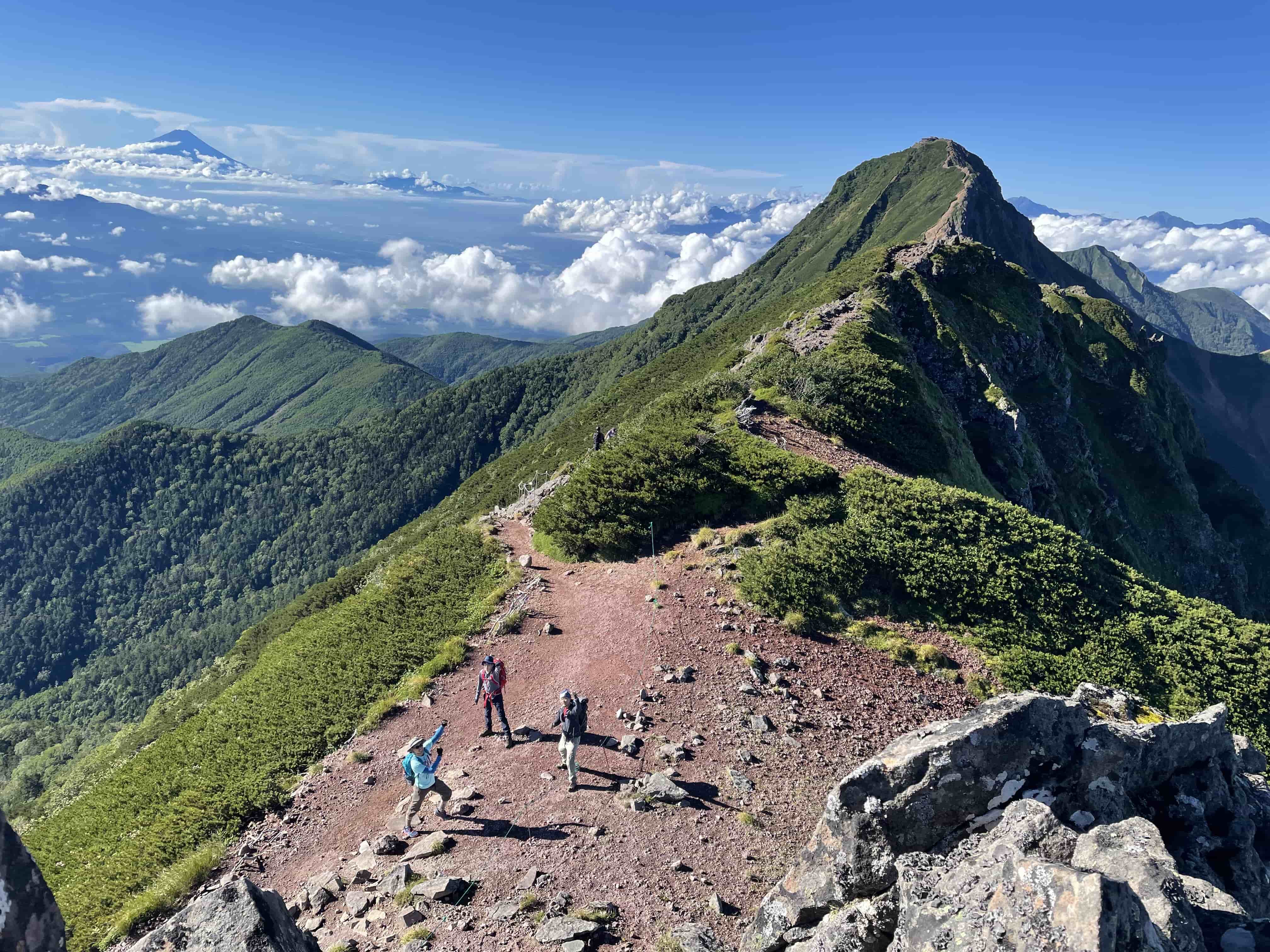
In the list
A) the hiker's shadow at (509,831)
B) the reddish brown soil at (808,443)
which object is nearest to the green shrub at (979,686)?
the reddish brown soil at (808,443)

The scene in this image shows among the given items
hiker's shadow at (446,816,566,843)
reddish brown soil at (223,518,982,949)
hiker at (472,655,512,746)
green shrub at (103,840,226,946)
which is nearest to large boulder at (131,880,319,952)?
reddish brown soil at (223,518,982,949)

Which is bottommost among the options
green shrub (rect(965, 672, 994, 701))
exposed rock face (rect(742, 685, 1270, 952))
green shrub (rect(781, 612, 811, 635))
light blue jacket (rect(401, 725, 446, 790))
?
light blue jacket (rect(401, 725, 446, 790))

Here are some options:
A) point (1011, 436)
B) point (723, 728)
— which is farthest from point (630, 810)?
point (1011, 436)

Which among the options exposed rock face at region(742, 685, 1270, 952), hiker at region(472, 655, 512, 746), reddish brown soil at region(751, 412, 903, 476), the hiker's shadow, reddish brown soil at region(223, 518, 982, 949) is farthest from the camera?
reddish brown soil at region(751, 412, 903, 476)

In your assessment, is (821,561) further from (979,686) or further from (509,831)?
(509,831)

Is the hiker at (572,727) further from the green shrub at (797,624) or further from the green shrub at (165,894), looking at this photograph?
the green shrub at (165,894)

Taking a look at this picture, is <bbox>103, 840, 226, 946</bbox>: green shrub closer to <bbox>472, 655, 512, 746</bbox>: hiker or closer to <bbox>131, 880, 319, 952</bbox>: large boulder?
<bbox>472, 655, 512, 746</bbox>: hiker

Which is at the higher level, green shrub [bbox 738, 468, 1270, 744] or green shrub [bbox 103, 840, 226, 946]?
green shrub [bbox 738, 468, 1270, 744]

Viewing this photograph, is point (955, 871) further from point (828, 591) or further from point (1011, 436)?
point (1011, 436)
